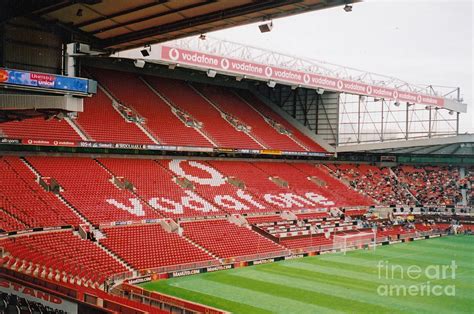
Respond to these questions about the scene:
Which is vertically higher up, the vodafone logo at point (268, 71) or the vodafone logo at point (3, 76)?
the vodafone logo at point (268, 71)

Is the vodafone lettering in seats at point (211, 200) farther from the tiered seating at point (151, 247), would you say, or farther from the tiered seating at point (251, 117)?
the tiered seating at point (251, 117)

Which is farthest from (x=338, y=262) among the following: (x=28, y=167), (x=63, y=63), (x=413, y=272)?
(x=63, y=63)

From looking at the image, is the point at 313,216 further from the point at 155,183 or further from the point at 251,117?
the point at 251,117

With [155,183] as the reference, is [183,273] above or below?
below

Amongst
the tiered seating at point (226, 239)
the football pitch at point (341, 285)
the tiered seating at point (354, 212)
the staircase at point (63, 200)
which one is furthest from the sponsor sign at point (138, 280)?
the tiered seating at point (354, 212)

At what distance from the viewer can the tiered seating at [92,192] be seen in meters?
30.3

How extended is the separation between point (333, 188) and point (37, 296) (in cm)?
3652

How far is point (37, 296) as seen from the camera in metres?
15.3

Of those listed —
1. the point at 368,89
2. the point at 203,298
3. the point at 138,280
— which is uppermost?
the point at 368,89

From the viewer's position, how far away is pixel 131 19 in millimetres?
12344

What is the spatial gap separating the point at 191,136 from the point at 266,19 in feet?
98.9

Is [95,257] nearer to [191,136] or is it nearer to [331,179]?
[191,136]

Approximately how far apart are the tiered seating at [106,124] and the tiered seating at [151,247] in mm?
7304

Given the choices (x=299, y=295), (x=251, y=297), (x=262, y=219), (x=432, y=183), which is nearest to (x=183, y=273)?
(x=251, y=297)
